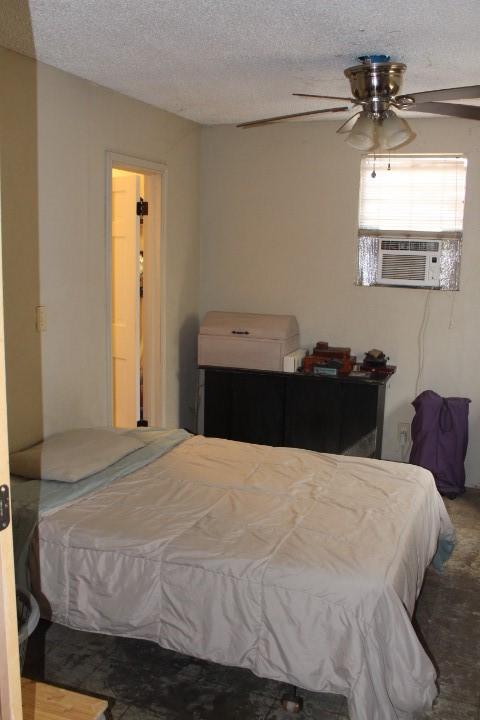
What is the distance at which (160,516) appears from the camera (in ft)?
9.32

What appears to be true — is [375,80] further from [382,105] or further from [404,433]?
[404,433]

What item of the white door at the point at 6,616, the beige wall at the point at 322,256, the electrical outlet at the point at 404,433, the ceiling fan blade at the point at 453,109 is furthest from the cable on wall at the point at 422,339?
the white door at the point at 6,616

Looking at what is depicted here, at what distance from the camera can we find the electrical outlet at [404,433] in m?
4.93

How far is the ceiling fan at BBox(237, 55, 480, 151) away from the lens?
295 cm

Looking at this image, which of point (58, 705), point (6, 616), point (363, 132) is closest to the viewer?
point (6, 616)

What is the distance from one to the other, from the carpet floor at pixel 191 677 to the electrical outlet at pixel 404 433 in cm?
188

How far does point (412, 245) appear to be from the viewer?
15.7ft

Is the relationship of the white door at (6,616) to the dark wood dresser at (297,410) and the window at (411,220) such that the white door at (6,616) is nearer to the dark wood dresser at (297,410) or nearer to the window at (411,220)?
the dark wood dresser at (297,410)

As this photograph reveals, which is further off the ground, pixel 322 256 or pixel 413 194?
pixel 413 194

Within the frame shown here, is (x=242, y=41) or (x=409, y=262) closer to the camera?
(x=242, y=41)

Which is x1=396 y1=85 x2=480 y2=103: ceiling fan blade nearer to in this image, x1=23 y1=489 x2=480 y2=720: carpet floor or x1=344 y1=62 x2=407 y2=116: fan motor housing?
x1=344 y1=62 x2=407 y2=116: fan motor housing

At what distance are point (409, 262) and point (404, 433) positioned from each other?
3.89ft

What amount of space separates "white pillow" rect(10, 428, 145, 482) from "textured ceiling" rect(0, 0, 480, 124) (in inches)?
71.7

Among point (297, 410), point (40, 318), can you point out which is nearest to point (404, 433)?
point (297, 410)
